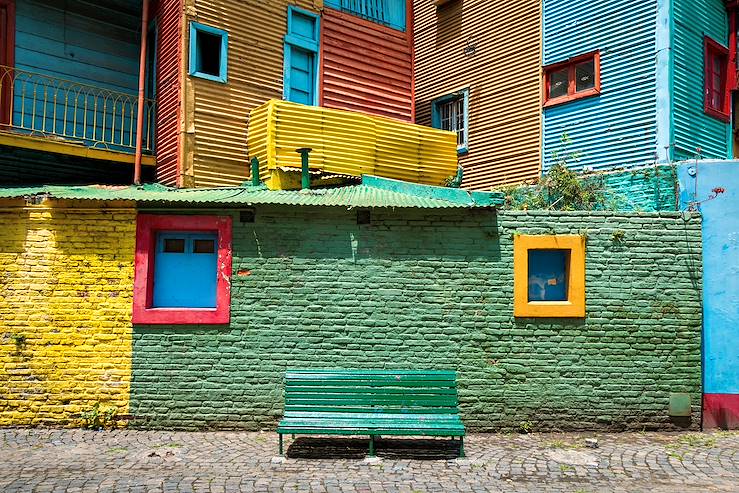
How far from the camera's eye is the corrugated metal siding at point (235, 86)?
10.8 meters

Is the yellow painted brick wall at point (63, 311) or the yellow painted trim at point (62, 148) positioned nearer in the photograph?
the yellow painted brick wall at point (63, 311)

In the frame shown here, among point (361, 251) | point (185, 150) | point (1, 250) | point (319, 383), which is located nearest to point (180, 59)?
point (185, 150)

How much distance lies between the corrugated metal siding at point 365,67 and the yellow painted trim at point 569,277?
6111 millimetres

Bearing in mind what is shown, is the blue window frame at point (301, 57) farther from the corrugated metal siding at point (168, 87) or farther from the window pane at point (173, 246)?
the window pane at point (173, 246)

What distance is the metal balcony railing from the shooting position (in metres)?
10.3

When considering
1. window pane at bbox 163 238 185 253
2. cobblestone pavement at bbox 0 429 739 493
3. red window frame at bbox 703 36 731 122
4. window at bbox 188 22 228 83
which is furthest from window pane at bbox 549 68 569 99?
window pane at bbox 163 238 185 253

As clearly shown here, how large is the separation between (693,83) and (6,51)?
12.9 m

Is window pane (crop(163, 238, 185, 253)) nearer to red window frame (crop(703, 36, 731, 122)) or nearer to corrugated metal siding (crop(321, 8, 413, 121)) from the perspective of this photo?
corrugated metal siding (crop(321, 8, 413, 121))

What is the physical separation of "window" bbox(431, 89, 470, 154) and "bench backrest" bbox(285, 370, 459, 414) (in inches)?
342

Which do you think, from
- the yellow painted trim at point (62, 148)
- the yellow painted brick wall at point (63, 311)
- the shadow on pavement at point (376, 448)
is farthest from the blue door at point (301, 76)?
the shadow on pavement at point (376, 448)

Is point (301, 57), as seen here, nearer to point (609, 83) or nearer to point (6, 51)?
point (6, 51)

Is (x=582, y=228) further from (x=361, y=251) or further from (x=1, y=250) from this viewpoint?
(x=1, y=250)

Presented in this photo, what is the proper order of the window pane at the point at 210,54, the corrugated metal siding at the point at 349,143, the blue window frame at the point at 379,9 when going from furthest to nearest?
the blue window frame at the point at 379,9, the window pane at the point at 210,54, the corrugated metal siding at the point at 349,143

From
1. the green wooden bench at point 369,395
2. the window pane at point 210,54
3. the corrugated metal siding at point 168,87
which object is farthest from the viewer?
the window pane at point 210,54
